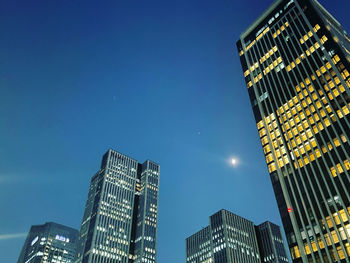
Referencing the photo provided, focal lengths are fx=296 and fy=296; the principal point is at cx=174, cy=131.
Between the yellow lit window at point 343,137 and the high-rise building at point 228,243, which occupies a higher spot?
the high-rise building at point 228,243

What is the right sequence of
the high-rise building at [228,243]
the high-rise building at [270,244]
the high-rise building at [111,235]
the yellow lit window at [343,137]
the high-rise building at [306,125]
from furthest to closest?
the high-rise building at [270,244]
the high-rise building at [111,235]
the high-rise building at [228,243]
the yellow lit window at [343,137]
the high-rise building at [306,125]

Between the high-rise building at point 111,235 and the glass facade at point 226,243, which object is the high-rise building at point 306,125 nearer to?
the glass facade at point 226,243

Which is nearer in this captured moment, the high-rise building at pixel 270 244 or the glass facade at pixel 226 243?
the glass facade at pixel 226 243

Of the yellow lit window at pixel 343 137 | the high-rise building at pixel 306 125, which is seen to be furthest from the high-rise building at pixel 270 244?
the yellow lit window at pixel 343 137

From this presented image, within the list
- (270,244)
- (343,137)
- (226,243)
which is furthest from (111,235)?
(343,137)

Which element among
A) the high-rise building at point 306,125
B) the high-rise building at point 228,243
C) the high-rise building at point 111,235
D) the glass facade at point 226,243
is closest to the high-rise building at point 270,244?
the high-rise building at point 228,243

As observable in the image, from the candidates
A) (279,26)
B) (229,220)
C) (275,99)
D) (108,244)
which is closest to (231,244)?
(229,220)

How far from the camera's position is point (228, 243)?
16350 cm

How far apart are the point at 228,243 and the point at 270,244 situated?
32380mm

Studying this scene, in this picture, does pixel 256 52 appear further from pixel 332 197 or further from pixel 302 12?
Result: pixel 332 197

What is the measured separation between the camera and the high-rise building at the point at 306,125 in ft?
222

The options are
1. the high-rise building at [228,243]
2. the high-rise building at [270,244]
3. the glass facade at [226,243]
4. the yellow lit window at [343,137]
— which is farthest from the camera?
the high-rise building at [270,244]

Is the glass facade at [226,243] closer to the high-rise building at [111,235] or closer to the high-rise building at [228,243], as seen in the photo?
the high-rise building at [228,243]

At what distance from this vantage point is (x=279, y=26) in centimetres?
11325
